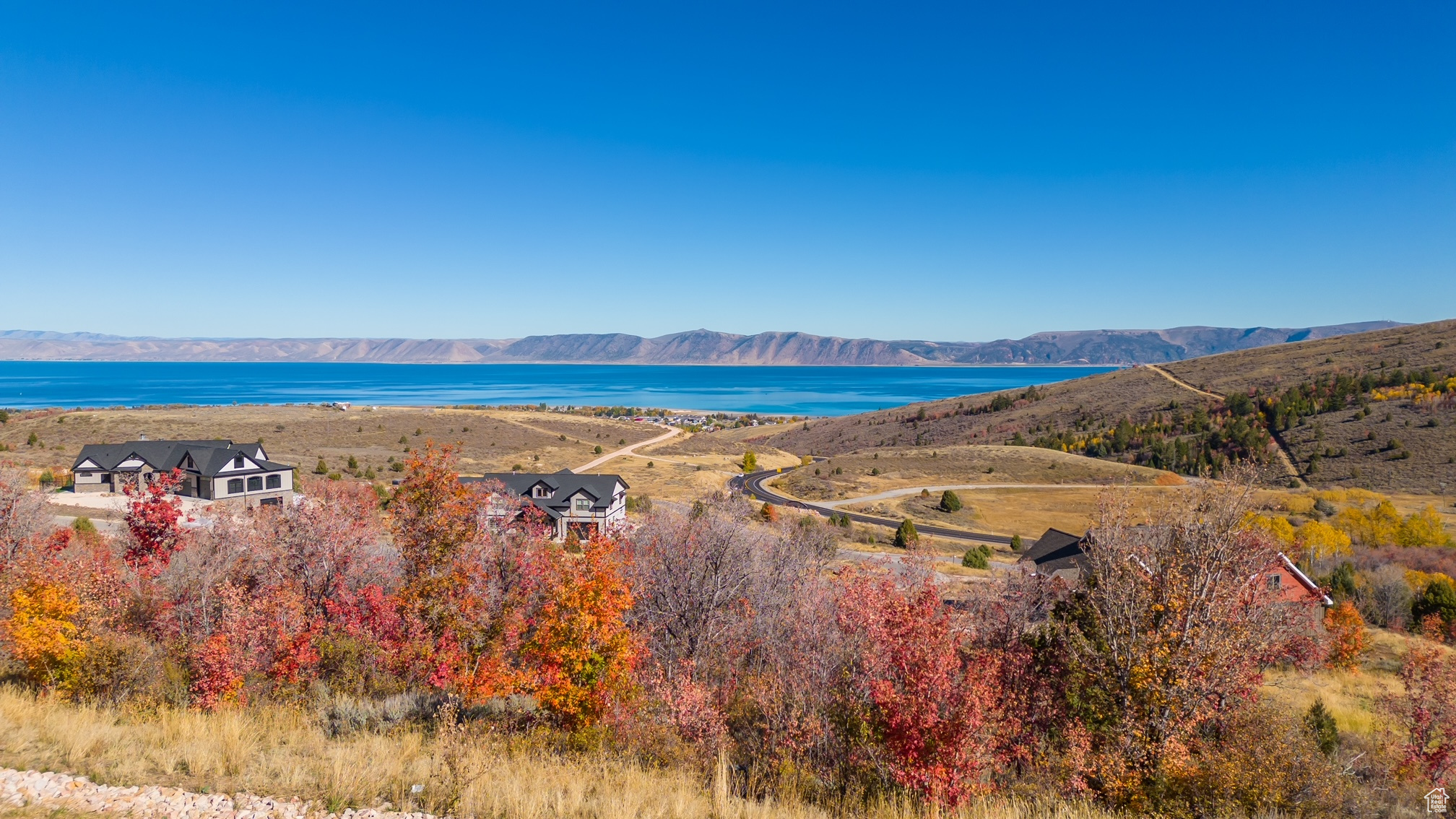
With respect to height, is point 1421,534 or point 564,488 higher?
point 564,488

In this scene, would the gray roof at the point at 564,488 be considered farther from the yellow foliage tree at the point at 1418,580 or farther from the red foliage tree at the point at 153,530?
the yellow foliage tree at the point at 1418,580

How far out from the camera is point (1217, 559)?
12859 mm

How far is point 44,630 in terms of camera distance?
1324 cm

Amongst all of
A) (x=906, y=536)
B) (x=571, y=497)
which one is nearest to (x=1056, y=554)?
(x=906, y=536)

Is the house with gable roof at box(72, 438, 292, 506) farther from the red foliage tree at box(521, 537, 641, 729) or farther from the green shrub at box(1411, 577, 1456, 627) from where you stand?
the green shrub at box(1411, 577, 1456, 627)

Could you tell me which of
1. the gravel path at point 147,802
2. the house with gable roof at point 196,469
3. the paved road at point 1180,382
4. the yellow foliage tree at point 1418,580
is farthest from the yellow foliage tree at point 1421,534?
the house with gable roof at point 196,469

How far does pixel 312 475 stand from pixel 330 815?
66.5 m

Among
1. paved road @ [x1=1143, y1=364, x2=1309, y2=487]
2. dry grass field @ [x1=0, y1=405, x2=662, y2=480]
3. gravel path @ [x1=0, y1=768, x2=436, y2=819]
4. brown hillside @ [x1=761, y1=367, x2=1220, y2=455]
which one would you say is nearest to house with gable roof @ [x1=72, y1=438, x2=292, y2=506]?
dry grass field @ [x1=0, y1=405, x2=662, y2=480]

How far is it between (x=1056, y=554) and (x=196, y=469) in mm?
62821

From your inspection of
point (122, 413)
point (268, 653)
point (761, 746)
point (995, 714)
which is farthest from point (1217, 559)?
point (122, 413)

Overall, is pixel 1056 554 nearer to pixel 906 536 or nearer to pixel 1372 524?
pixel 906 536

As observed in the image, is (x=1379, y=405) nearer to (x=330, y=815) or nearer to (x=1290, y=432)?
(x=1290, y=432)

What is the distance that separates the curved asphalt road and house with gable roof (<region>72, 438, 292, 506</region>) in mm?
41756

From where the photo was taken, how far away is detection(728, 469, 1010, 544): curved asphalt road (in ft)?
190
